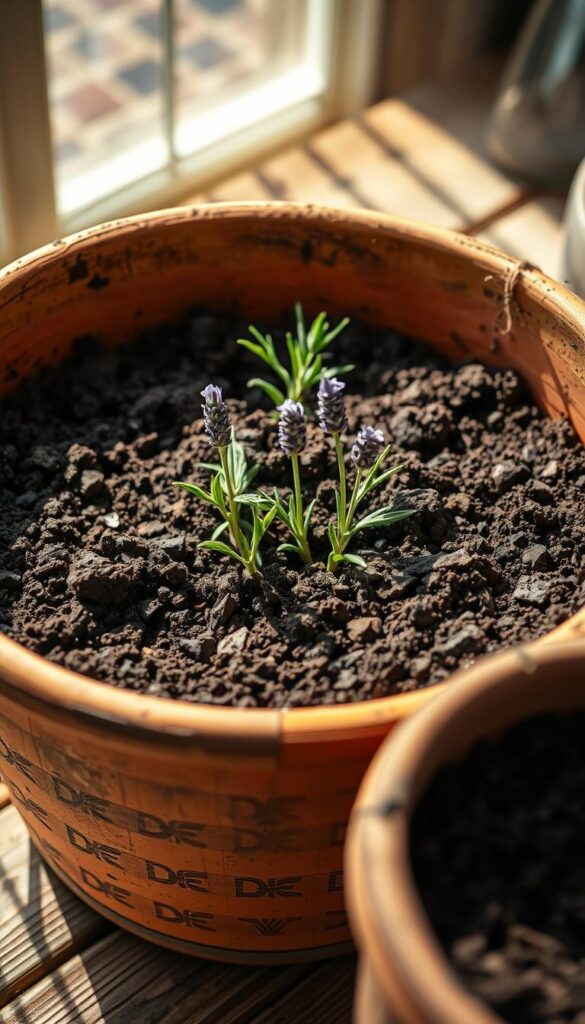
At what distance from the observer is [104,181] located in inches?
65.7

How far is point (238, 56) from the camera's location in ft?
6.31

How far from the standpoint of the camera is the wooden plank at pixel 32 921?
3.62ft

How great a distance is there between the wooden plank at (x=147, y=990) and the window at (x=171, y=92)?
0.99m

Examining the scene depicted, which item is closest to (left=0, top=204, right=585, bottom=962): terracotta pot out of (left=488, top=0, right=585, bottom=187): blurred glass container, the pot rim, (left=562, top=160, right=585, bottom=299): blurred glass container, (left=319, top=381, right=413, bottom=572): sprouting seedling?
the pot rim

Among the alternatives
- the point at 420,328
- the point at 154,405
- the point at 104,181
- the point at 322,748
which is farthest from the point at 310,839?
the point at 104,181

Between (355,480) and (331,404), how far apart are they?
5.5 inches

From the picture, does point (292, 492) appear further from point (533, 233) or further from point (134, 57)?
point (134, 57)

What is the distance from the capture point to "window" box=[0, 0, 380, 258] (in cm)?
163

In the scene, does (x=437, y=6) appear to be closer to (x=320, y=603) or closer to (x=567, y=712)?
(x=320, y=603)

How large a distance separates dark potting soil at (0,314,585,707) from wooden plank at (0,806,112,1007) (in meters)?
0.36

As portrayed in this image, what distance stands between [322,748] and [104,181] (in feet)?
3.82

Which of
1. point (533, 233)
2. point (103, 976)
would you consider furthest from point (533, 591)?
point (533, 233)

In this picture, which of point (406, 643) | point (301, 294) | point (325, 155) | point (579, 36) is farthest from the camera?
point (325, 155)

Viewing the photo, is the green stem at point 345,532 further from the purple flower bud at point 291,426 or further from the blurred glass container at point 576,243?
the blurred glass container at point 576,243
